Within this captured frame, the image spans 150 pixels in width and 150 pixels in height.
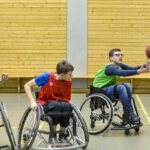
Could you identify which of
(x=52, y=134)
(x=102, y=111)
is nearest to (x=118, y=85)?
(x=102, y=111)

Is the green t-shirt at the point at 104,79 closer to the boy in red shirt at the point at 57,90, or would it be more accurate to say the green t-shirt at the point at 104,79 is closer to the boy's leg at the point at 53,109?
the boy in red shirt at the point at 57,90

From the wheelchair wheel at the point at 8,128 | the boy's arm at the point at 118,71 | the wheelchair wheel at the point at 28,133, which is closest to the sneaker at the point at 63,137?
the wheelchair wheel at the point at 28,133

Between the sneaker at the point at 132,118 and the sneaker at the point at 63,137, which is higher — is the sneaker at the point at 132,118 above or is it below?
above

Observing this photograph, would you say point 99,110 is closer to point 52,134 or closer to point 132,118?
point 132,118

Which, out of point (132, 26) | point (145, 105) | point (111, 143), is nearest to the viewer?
point (111, 143)

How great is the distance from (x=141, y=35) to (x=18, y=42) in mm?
2654

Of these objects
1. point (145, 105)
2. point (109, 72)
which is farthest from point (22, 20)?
point (109, 72)

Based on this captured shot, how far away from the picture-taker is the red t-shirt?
4434 millimetres

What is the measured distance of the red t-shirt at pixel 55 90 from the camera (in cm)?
443

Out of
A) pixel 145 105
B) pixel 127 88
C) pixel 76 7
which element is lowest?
pixel 145 105

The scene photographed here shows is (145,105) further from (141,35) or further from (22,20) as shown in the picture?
(22,20)

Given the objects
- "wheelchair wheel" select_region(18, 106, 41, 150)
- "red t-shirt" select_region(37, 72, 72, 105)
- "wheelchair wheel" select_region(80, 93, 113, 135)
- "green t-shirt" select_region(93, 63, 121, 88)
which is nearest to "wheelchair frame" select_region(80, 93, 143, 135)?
"wheelchair wheel" select_region(80, 93, 113, 135)

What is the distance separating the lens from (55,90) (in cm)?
445

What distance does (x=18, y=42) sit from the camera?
963 centimetres
